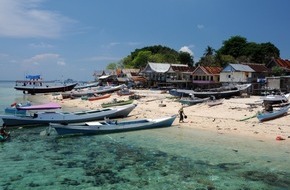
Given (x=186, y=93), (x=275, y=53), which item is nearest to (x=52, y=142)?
(x=186, y=93)

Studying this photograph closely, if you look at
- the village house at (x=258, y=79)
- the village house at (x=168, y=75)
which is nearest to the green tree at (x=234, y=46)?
the village house at (x=168, y=75)

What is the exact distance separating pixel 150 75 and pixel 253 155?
58958 millimetres

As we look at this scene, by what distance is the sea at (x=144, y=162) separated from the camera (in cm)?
1509

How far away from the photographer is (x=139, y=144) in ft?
76.0

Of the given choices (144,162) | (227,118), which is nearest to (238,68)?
(227,118)

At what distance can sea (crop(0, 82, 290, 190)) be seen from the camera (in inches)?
Answer: 594

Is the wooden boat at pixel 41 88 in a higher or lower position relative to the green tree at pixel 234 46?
lower

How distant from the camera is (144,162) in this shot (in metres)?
18.5

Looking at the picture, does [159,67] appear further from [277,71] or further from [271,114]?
[271,114]

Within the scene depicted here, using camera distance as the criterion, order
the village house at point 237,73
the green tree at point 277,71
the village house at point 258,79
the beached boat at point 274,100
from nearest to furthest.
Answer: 1. the beached boat at point 274,100
2. the village house at point 258,79
3. the village house at point 237,73
4. the green tree at point 277,71

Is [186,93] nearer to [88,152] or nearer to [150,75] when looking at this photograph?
[88,152]

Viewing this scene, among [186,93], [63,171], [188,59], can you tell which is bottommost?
[63,171]

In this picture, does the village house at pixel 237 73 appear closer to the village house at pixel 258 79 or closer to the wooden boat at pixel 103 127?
the village house at pixel 258 79

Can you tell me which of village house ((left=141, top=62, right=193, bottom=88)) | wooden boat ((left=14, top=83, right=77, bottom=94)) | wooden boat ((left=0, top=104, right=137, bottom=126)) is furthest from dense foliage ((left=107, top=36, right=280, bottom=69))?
wooden boat ((left=0, top=104, right=137, bottom=126))
